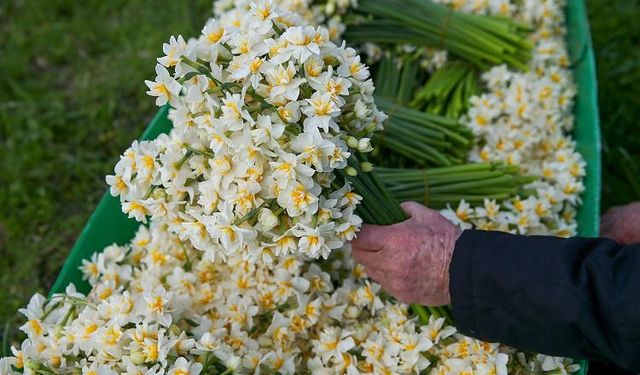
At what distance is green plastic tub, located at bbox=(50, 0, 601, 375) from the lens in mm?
1951

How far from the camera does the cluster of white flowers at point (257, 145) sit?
4.61 ft

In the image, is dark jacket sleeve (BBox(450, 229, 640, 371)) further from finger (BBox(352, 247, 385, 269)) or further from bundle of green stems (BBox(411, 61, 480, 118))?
bundle of green stems (BBox(411, 61, 480, 118))

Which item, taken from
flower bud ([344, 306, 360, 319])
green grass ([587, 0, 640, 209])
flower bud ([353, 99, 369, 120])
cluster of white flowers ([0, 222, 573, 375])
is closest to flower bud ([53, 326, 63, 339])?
cluster of white flowers ([0, 222, 573, 375])

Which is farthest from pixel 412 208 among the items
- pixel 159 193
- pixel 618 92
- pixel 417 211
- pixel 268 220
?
pixel 618 92

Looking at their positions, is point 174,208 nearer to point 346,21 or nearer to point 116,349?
point 116,349

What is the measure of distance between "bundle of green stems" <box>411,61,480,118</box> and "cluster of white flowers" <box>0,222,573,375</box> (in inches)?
28.3

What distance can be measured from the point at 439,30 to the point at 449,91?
211mm

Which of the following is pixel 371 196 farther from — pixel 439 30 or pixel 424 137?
pixel 439 30

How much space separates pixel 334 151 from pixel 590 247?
0.63 metres

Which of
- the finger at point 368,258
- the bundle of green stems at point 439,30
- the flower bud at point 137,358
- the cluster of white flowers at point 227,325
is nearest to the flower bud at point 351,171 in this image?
the finger at point 368,258

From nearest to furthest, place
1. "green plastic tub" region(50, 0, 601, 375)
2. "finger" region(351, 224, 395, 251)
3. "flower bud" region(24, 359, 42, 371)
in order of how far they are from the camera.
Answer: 1. "flower bud" region(24, 359, 42, 371)
2. "finger" region(351, 224, 395, 251)
3. "green plastic tub" region(50, 0, 601, 375)

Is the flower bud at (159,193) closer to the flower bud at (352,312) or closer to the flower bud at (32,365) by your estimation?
the flower bud at (32,365)

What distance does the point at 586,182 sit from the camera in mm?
2244

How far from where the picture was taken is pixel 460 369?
5.41ft
